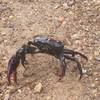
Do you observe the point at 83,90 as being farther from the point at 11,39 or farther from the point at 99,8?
the point at 99,8

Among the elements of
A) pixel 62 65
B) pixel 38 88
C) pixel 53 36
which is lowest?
pixel 38 88

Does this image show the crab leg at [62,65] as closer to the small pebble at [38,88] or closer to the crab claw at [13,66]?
the small pebble at [38,88]

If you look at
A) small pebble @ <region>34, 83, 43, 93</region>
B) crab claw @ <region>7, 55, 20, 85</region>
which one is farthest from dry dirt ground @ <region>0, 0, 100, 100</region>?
crab claw @ <region>7, 55, 20, 85</region>

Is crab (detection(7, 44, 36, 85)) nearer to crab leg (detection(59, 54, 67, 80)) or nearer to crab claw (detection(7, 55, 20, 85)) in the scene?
crab claw (detection(7, 55, 20, 85))

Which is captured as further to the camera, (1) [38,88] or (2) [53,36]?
(2) [53,36]

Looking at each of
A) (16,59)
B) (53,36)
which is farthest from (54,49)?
(53,36)

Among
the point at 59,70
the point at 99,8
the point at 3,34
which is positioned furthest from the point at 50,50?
the point at 99,8

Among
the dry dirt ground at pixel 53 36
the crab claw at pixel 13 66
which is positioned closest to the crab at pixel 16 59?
the crab claw at pixel 13 66

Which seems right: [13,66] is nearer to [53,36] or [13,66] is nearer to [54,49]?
[54,49]
